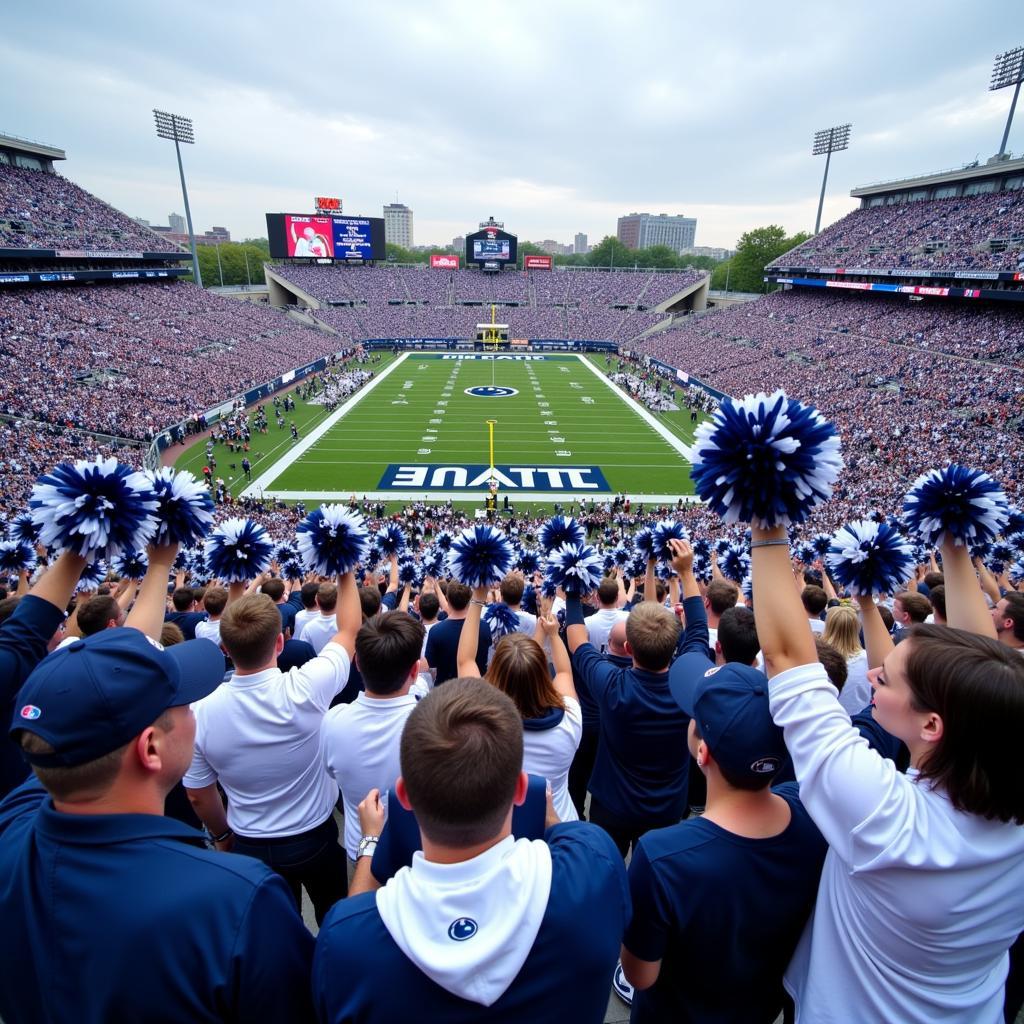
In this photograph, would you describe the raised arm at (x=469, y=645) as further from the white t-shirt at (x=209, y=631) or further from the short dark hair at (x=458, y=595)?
the white t-shirt at (x=209, y=631)

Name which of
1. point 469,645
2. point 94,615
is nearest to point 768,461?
point 469,645

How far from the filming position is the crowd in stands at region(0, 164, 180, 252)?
34.1 meters

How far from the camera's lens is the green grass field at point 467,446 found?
23516 millimetres

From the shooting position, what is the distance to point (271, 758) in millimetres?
2682

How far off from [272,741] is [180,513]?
1.19 m

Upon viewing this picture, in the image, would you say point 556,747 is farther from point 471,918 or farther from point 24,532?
point 24,532

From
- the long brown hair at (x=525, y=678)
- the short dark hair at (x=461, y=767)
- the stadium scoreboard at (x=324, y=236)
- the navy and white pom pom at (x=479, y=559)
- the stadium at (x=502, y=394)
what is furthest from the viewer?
the stadium scoreboard at (x=324, y=236)

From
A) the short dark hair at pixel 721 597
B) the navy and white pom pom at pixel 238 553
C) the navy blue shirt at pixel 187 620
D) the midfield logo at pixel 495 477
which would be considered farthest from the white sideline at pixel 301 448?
the short dark hair at pixel 721 597

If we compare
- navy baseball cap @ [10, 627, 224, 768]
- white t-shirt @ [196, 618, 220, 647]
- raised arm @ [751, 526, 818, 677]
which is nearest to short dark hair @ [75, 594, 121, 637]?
white t-shirt @ [196, 618, 220, 647]

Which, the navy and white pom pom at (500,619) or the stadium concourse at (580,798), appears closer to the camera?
the stadium concourse at (580,798)

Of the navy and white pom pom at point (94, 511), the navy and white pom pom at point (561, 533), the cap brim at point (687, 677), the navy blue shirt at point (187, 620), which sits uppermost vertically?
the navy and white pom pom at point (94, 511)

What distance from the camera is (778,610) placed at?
5.58 ft

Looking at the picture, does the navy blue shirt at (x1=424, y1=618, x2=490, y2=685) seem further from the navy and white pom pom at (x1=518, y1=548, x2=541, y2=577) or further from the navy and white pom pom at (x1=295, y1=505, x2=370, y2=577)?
the navy and white pom pom at (x1=518, y1=548, x2=541, y2=577)

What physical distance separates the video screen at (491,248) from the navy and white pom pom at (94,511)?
72635 millimetres
